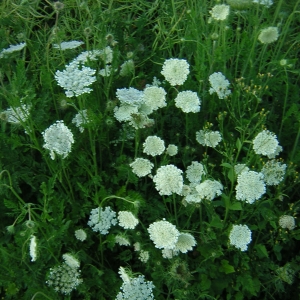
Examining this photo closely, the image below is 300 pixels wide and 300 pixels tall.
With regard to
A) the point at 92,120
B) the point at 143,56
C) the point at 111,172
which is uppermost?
the point at 92,120

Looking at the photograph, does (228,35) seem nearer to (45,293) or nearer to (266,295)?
(266,295)

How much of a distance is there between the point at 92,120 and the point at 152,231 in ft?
1.32

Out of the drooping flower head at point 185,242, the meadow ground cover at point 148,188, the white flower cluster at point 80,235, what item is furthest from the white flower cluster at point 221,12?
the white flower cluster at point 80,235

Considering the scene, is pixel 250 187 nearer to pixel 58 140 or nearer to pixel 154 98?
pixel 154 98

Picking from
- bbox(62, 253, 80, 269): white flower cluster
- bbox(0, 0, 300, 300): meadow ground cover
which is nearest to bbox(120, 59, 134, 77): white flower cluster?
bbox(0, 0, 300, 300): meadow ground cover

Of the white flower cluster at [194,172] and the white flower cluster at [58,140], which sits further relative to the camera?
the white flower cluster at [194,172]

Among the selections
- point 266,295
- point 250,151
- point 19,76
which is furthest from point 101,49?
point 266,295

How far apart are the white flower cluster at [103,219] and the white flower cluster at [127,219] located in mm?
47

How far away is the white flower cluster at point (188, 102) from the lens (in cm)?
161

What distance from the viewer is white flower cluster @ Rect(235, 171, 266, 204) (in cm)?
144

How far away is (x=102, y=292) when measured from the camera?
1.53m

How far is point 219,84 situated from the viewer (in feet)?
5.60

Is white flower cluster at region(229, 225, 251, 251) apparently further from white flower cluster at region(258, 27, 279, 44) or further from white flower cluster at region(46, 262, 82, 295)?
white flower cluster at region(258, 27, 279, 44)

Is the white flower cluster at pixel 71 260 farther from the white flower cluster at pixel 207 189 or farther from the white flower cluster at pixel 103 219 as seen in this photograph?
the white flower cluster at pixel 207 189
